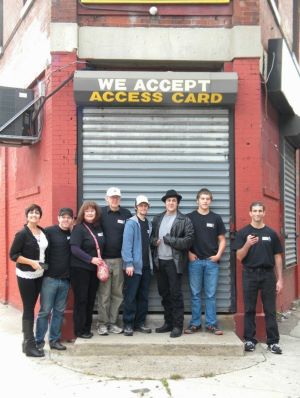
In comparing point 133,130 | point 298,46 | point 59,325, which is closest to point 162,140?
point 133,130

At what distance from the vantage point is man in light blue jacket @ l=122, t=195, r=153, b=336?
6.57 metres

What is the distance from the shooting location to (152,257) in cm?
687

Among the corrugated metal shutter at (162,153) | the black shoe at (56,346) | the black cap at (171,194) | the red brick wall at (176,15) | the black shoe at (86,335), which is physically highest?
the red brick wall at (176,15)

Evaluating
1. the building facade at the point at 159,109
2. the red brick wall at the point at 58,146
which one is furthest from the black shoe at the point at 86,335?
the red brick wall at the point at 58,146

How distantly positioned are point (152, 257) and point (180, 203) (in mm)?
961

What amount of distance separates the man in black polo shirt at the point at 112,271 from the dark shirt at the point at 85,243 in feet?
0.52

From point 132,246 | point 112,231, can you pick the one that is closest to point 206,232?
point 132,246

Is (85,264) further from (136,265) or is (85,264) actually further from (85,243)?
(136,265)

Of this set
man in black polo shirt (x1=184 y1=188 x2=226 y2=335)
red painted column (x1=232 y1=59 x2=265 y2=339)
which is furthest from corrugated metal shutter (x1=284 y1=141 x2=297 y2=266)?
man in black polo shirt (x1=184 y1=188 x2=226 y2=335)

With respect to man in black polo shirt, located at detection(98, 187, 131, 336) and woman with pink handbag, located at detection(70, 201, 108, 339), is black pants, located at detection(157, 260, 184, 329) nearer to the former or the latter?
man in black polo shirt, located at detection(98, 187, 131, 336)

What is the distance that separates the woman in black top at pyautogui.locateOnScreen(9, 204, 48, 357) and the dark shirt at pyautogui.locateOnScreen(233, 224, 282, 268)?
249 centimetres

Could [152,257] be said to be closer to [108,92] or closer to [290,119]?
[108,92]

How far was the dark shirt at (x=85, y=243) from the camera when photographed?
6391mm

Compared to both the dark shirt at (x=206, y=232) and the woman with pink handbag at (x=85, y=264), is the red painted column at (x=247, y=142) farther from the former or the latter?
the woman with pink handbag at (x=85, y=264)
